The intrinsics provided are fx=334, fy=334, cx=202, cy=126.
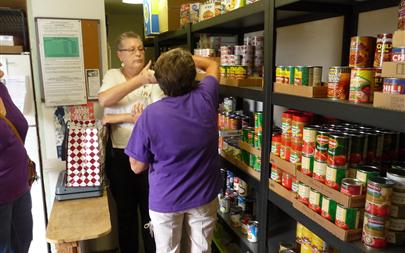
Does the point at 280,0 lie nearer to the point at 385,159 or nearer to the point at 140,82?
the point at 385,159

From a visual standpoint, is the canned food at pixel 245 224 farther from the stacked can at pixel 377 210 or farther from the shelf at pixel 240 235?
the stacked can at pixel 377 210

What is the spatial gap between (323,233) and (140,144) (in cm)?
83

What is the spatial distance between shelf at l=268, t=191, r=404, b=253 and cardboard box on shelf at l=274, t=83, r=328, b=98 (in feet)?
1.46

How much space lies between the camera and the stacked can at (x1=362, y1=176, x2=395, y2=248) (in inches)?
37.5

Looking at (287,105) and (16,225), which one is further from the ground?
(287,105)

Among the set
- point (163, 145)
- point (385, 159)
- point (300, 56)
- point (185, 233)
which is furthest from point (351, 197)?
point (300, 56)

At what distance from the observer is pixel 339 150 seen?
109 centimetres

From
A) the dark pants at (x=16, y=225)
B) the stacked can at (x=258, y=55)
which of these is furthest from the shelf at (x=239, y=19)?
the dark pants at (x=16, y=225)

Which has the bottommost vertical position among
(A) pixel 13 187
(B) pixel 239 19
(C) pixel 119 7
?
(A) pixel 13 187

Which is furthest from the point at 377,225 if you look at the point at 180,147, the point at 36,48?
the point at 36,48

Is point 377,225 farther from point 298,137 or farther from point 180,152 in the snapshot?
point 180,152

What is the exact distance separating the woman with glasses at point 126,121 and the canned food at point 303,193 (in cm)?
107

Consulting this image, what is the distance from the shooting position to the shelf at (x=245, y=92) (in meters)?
1.50

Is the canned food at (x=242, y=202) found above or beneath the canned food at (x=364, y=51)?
beneath
